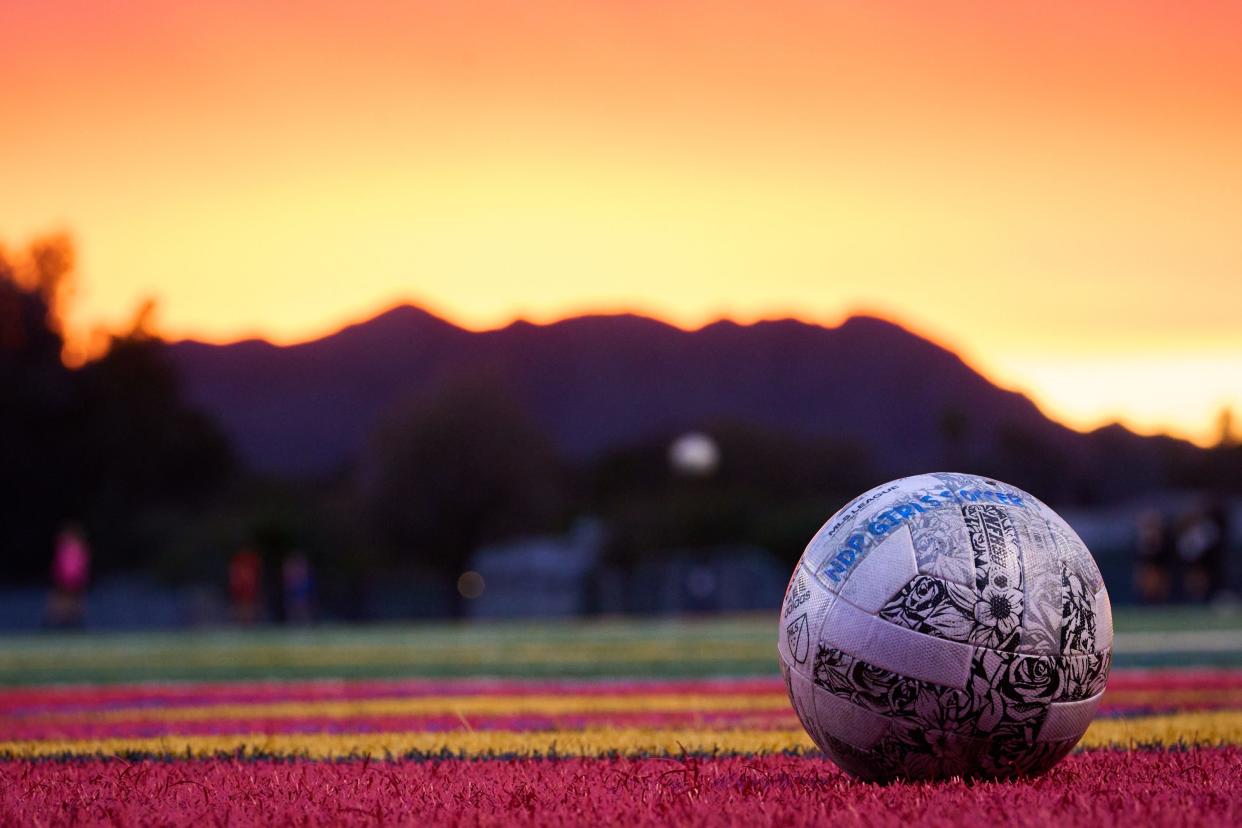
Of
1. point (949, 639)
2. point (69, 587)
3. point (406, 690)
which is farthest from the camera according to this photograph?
point (69, 587)

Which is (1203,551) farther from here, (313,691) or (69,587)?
(313,691)

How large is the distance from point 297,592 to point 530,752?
3882cm

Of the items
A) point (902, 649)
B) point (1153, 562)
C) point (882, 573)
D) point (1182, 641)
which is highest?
point (882, 573)

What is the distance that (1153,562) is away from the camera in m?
39.9

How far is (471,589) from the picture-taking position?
187 ft

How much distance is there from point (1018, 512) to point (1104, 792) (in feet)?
3.65

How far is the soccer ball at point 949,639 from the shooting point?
6078 mm

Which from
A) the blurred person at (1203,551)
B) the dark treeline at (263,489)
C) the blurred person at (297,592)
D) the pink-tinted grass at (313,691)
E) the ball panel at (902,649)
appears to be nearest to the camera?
the ball panel at (902,649)

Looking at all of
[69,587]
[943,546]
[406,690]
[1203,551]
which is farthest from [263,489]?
[943,546]

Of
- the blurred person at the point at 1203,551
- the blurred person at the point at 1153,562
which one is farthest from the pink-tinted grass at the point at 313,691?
the blurred person at the point at 1203,551

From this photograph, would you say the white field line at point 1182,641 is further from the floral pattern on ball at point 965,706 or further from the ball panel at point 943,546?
the ball panel at point 943,546

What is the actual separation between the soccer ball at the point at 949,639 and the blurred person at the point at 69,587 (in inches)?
1271

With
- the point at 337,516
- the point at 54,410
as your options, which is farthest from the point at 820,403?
the point at 54,410

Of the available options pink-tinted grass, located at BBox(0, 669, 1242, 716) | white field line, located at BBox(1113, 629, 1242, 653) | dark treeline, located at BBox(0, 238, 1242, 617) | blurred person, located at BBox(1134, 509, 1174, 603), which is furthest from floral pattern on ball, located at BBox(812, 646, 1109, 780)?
dark treeline, located at BBox(0, 238, 1242, 617)
